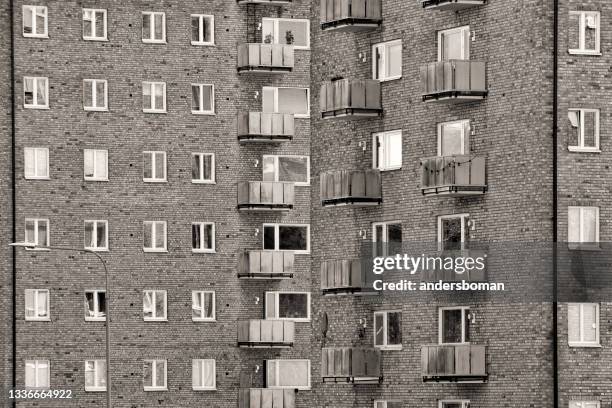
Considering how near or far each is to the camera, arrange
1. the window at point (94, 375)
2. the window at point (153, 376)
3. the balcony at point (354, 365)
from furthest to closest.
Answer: the window at point (153, 376), the window at point (94, 375), the balcony at point (354, 365)

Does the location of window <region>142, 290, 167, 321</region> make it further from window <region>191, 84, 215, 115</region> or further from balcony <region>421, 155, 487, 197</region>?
balcony <region>421, 155, 487, 197</region>

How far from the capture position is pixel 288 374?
129500 millimetres

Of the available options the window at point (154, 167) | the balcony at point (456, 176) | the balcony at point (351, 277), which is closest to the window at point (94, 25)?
the window at point (154, 167)

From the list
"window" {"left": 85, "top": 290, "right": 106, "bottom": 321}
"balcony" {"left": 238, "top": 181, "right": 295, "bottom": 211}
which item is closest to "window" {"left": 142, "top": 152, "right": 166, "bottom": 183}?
"balcony" {"left": 238, "top": 181, "right": 295, "bottom": 211}

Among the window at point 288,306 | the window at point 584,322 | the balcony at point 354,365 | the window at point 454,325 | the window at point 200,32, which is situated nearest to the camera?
the window at point 584,322

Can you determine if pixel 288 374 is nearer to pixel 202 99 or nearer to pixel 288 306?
pixel 288 306

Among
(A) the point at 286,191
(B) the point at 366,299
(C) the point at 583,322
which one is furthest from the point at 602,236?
(A) the point at 286,191

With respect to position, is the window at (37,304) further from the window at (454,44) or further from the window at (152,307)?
the window at (454,44)

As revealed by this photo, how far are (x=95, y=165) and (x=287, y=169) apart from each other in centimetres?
937

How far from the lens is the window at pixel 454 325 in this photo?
96438 mm

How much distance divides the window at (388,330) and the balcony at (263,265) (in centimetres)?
2715

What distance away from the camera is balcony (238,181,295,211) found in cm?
12800

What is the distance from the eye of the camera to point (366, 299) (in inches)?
3994

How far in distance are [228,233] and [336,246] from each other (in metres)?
25.6
